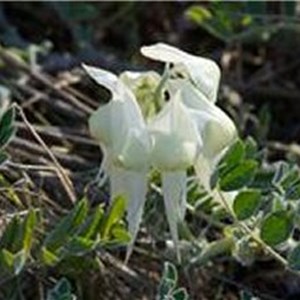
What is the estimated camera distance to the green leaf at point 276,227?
152 cm

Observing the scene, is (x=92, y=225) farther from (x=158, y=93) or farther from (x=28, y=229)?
(x=158, y=93)

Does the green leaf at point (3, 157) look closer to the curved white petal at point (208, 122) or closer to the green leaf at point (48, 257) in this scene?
the green leaf at point (48, 257)

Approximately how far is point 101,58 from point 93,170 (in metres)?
0.71

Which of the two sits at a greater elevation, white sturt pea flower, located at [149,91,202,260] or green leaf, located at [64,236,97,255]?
white sturt pea flower, located at [149,91,202,260]

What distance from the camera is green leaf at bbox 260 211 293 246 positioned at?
59.7 inches

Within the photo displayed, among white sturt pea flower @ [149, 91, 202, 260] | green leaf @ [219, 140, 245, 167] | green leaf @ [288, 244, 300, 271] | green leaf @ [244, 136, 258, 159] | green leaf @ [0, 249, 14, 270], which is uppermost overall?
white sturt pea flower @ [149, 91, 202, 260]

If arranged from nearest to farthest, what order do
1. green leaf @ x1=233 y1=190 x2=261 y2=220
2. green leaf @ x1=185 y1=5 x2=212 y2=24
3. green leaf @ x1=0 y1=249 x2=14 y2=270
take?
green leaf @ x1=0 y1=249 x2=14 y2=270 < green leaf @ x1=233 y1=190 x2=261 y2=220 < green leaf @ x1=185 y1=5 x2=212 y2=24

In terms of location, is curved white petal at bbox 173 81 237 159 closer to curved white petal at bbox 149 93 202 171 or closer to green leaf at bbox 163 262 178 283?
curved white petal at bbox 149 93 202 171

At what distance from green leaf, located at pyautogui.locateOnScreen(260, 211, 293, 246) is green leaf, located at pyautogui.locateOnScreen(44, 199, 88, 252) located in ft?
0.85

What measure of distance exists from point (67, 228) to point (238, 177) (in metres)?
0.24

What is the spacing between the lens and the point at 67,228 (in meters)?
1.43

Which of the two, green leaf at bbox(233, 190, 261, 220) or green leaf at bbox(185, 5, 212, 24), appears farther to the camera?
green leaf at bbox(185, 5, 212, 24)

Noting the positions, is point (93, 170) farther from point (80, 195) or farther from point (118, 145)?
point (118, 145)

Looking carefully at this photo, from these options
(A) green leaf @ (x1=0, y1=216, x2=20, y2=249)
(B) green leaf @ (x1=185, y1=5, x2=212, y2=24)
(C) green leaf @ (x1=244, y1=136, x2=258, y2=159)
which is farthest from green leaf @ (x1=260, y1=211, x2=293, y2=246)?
(B) green leaf @ (x1=185, y1=5, x2=212, y2=24)
